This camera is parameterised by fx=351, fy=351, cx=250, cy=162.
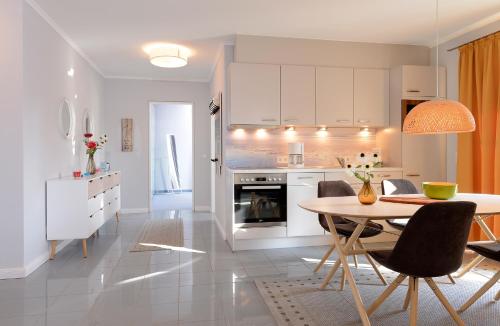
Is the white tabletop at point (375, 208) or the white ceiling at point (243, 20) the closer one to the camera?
the white tabletop at point (375, 208)

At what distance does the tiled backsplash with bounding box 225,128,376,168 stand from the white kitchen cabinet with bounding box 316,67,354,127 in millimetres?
388

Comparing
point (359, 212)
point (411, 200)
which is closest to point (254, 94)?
point (411, 200)

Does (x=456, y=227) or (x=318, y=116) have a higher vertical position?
(x=318, y=116)

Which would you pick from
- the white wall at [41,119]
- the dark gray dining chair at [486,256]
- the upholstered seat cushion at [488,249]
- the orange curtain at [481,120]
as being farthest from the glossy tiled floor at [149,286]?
the orange curtain at [481,120]

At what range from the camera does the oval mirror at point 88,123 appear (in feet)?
17.3

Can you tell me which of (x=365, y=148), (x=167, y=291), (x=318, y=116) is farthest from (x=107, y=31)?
(x=365, y=148)

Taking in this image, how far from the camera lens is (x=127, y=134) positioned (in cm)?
673

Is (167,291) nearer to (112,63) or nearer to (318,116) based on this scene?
(318,116)

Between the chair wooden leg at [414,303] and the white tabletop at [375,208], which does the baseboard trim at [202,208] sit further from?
the chair wooden leg at [414,303]

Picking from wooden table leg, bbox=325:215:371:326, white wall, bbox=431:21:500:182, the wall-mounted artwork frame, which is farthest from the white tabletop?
the wall-mounted artwork frame

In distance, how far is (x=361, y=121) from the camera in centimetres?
469

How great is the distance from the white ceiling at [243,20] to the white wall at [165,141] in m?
5.33

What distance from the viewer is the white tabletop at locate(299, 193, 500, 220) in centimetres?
218

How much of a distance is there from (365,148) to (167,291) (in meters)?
3.45
